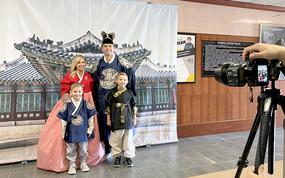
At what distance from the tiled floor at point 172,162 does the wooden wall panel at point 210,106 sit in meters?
0.31

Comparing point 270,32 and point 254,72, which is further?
point 270,32

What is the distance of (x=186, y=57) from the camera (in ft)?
12.7

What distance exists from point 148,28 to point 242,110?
213cm

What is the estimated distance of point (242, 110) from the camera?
4359 millimetres

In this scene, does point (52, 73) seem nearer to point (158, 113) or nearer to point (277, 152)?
point (158, 113)

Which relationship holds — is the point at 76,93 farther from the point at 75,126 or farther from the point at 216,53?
the point at 216,53

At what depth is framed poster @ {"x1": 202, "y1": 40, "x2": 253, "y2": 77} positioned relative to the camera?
401cm

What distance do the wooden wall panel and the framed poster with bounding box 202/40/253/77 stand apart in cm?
6

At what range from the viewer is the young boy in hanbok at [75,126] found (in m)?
2.57

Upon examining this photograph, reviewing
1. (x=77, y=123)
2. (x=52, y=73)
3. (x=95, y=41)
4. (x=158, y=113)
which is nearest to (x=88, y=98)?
(x=77, y=123)

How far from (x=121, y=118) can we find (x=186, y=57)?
1.62 metres

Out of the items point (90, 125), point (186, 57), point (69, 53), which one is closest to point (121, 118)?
point (90, 125)

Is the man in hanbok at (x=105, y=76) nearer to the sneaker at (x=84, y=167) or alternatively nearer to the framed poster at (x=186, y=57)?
the sneaker at (x=84, y=167)

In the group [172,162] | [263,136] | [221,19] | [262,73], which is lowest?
[172,162]
